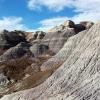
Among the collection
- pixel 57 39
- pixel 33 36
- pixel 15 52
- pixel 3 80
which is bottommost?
pixel 3 80

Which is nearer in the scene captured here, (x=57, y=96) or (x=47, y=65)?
(x=57, y=96)

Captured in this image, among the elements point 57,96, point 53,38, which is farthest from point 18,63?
point 57,96

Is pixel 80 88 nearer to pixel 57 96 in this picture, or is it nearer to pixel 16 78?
pixel 57 96

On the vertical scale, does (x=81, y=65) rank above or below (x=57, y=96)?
above

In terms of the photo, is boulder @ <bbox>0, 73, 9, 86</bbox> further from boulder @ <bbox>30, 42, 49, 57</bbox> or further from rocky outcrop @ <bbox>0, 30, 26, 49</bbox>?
rocky outcrop @ <bbox>0, 30, 26, 49</bbox>

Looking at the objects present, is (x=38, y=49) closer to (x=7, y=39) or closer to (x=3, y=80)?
(x=7, y=39)

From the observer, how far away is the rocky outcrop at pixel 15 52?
108 metres

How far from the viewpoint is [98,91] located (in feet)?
116

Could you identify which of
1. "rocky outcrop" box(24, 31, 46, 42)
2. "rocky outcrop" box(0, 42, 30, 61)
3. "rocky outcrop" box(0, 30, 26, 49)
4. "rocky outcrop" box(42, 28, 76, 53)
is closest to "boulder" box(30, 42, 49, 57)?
"rocky outcrop" box(0, 42, 30, 61)

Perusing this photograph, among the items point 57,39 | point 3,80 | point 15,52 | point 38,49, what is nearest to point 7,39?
point 38,49

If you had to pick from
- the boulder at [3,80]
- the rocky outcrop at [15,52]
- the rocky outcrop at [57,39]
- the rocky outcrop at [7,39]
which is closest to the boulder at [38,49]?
the rocky outcrop at [15,52]

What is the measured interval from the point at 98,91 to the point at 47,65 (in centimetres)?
3570

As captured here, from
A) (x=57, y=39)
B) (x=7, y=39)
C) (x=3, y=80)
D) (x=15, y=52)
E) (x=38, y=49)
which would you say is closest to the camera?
(x=3, y=80)

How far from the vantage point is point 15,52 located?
367 feet
